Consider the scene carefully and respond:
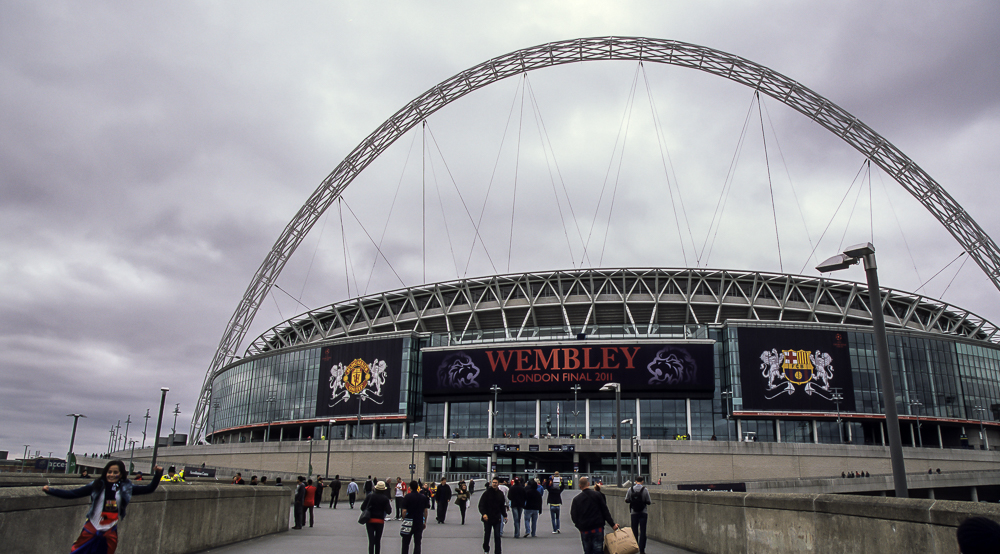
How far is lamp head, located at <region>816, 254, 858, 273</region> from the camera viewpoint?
1459 centimetres

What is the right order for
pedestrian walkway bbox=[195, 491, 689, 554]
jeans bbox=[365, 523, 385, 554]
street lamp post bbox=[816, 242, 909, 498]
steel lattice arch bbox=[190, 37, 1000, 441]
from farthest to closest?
1. steel lattice arch bbox=[190, 37, 1000, 441]
2. pedestrian walkway bbox=[195, 491, 689, 554]
3. jeans bbox=[365, 523, 385, 554]
4. street lamp post bbox=[816, 242, 909, 498]

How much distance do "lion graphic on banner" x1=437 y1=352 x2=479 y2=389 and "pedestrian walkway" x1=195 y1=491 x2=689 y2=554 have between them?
54597mm

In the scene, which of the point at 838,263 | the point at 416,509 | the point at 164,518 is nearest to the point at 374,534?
the point at 416,509

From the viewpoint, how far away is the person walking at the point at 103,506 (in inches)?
306

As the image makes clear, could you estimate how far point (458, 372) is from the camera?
7981cm

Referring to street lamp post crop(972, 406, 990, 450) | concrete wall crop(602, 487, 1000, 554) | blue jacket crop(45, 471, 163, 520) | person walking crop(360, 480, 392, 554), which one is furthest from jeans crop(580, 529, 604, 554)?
street lamp post crop(972, 406, 990, 450)

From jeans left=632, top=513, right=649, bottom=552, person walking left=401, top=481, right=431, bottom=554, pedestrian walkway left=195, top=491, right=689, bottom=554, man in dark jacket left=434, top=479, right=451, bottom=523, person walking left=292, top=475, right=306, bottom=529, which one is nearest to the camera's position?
person walking left=401, top=481, right=431, bottom=554

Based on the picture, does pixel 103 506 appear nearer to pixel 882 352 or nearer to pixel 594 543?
pixel 594 543

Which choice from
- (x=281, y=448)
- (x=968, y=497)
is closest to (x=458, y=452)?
(x=281, y=448)

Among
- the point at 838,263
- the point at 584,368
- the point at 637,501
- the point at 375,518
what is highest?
the point at 584,368

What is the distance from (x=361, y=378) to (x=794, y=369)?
49932 mm

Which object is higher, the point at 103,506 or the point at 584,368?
the point at 584,368

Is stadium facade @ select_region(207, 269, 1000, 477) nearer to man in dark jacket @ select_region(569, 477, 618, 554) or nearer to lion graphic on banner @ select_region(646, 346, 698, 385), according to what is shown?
lion graphic on banner @ select_region(646, 346, 698, 385)

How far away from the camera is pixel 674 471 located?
210 feet
